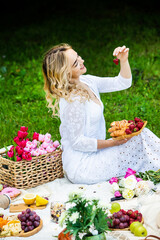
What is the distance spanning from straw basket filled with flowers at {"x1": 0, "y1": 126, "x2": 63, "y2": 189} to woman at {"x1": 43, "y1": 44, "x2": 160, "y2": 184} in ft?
0.56

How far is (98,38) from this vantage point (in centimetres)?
916

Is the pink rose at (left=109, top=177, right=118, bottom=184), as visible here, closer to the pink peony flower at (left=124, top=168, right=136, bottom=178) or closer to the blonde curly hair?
the pink peony flower at (left=124, top=168, right=136, bottom=178)

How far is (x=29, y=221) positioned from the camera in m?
3.35

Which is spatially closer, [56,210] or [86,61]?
[56,210]

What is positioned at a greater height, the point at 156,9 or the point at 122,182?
the point at 156,9

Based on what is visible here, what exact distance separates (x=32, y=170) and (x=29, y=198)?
0.48 meters

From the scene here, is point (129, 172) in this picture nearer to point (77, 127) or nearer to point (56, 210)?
point (77, 127)

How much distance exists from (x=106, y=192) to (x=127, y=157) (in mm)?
434

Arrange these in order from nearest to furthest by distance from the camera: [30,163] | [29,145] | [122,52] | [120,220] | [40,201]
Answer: [120,220] < [40,201] < [122,52] < [30,163] < [29,145]

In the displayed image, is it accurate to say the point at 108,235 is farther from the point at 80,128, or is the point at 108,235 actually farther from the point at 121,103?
the point at 121,103

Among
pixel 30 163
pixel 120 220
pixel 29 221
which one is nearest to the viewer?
pixel 120 220

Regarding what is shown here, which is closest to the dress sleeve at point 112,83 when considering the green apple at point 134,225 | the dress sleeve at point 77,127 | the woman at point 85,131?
the woman at point 85,131

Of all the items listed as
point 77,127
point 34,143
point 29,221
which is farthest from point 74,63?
point 29,221

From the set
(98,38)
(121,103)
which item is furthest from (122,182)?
(98,38)
